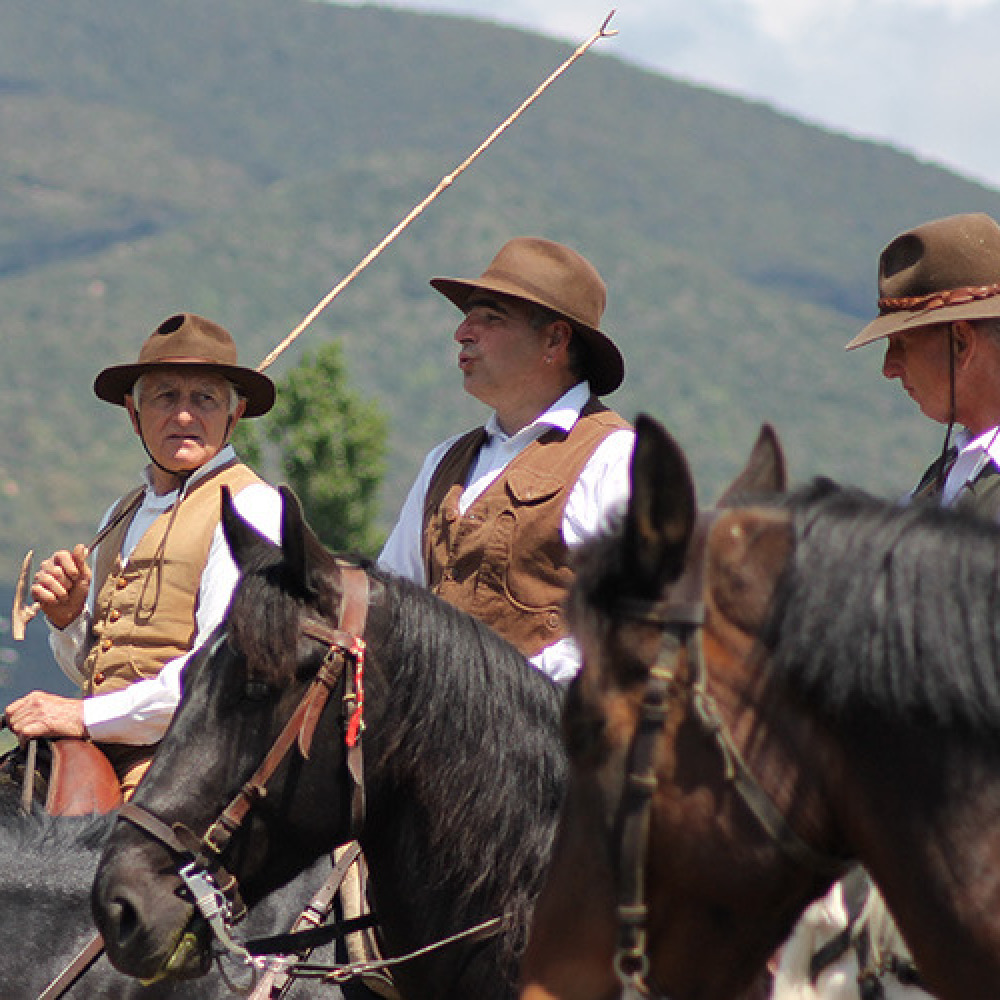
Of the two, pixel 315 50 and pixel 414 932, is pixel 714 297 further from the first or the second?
pixel 414 932

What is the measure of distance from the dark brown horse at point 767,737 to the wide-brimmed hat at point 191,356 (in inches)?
128

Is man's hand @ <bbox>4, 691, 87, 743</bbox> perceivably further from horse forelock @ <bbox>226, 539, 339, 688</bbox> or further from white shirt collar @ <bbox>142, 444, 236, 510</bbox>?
horse forelock @ <bbox>226, 539, 339, 688</bbox>

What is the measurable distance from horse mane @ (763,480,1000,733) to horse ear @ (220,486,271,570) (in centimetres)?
181

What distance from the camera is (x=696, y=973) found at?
2168 mm

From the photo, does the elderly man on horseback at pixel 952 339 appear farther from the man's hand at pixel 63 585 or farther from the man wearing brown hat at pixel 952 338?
the man's hand at pixel 63 585

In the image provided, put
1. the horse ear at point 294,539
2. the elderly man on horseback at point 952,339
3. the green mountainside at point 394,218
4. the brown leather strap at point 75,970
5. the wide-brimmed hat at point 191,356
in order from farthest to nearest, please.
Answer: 1. the green mountainside at point 394,218
2. the wide-brimmed hat at point 191,356
3. the brown leather strap at point 75,970
4. the elderly man on horseback at point 952,339
5. the horse ear at point 294,539

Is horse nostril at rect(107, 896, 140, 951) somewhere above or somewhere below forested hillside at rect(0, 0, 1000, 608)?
below

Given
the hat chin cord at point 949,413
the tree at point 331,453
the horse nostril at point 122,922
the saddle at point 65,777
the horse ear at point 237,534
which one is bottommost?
the horse nostril at point 122,922

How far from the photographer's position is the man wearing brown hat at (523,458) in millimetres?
A: 4367

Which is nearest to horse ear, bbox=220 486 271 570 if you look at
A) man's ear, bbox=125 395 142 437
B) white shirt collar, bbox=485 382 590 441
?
white shirt collar, bbox=485 382 590 441

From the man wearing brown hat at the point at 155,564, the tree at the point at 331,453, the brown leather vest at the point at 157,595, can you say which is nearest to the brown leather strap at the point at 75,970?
the man wearing brown hat at the point at 155,564

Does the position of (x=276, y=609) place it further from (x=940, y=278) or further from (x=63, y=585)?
(x=63, y=585)

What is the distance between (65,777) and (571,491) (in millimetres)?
1738

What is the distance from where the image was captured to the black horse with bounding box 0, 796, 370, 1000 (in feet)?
14.2
